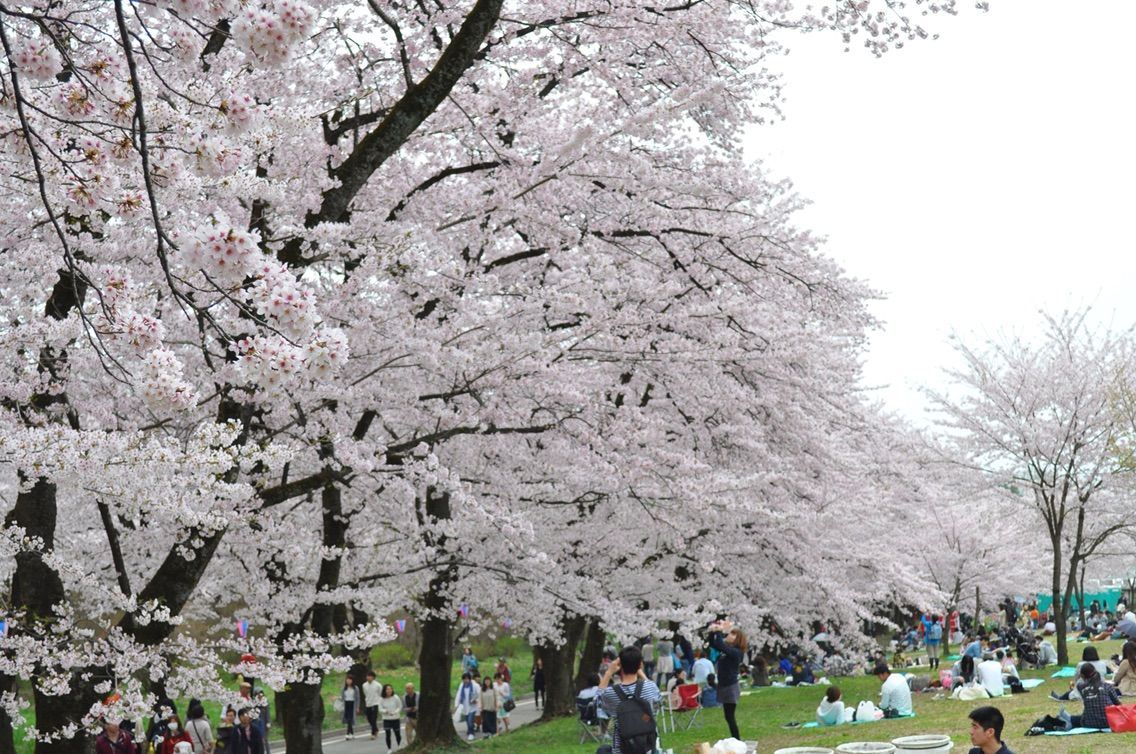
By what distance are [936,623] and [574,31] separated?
24034mm

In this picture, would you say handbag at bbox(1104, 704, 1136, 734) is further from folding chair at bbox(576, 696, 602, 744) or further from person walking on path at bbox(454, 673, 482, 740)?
person walking on path at bbox(454, 673, 482, 740)

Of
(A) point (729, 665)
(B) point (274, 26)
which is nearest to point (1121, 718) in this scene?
(A) point (729, 665)

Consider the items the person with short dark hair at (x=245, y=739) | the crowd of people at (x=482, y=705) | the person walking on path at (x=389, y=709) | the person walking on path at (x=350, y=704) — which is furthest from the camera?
the person walking on path at (x=350, y=704)

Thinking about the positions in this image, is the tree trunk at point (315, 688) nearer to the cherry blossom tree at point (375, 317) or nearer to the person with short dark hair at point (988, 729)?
the cherry blossom tree at point (375, 317)

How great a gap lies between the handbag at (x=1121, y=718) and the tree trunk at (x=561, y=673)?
1162cm

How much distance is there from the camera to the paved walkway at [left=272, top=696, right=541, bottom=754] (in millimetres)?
21406

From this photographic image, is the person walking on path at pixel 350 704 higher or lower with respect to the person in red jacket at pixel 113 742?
lower

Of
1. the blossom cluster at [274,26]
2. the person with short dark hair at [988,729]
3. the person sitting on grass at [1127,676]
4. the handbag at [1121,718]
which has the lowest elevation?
the handbag at [1121,718]

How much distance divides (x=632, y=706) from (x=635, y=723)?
0.13 m

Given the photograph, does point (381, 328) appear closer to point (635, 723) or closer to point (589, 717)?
point (635, 723)

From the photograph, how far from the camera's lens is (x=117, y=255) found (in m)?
8.59

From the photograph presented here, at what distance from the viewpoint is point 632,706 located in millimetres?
8406

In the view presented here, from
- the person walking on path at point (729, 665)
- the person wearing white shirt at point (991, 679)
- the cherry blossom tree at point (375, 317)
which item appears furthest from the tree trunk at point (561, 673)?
the person walking on path at point (729, 665)

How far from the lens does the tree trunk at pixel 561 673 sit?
72.3ft
